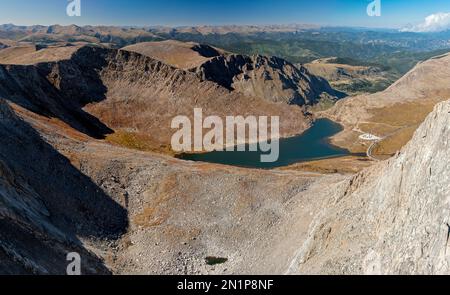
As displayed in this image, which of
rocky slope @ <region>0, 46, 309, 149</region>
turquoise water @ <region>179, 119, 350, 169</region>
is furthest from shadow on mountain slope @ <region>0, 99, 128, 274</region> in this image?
rocky slope @ <region>0, 46, 309, 149</region>

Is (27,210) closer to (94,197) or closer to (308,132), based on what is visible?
(94,197)

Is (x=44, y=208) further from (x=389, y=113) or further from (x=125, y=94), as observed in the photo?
(x=389, y=113)

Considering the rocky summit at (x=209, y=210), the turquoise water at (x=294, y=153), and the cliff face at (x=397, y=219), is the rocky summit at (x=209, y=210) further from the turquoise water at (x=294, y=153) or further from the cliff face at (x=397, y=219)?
the turquoise water at (x=294, y=153)

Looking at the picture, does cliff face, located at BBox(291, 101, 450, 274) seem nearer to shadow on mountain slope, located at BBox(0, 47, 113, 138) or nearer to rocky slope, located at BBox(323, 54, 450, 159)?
shadow on mountain slope, located at BBox(0, 47, 113, 138)

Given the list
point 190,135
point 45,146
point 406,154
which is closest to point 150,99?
point 190,135

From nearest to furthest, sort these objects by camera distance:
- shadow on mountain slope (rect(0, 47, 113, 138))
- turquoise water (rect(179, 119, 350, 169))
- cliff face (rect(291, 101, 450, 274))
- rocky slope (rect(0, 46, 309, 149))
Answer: cliff face (rect(291, 101, 450, 274)), shadow on mountain slope (rect(0, 47, 113, 138)), turquoise water (rect(179, 119, 350, 169)), rocky slope (rect(0, 46, 309, 149))
